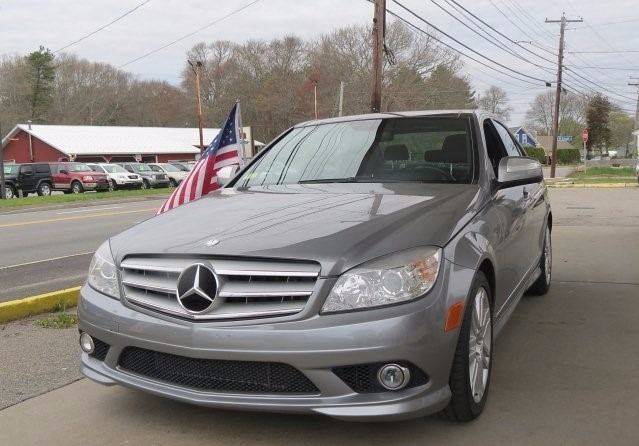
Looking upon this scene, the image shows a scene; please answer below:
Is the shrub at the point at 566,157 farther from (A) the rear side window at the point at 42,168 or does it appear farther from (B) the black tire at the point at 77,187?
(A) the rear side window at the point at 42,168

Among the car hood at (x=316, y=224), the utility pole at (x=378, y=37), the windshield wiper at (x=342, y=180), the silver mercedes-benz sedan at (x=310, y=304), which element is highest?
the utility pole at (x=378, y=37)

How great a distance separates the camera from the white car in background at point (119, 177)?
33.1 meters

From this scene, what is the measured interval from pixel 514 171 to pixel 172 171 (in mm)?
35451

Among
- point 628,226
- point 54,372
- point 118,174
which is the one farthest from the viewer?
point 118,174

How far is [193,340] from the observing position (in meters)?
2.76

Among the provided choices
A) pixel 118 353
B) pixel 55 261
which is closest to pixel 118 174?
pixel 55 261

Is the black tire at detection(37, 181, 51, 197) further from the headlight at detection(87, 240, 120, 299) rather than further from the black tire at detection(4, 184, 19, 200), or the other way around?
the headlight at detection(87, 240, 120, 299)

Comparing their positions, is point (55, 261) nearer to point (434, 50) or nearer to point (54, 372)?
point (54, 372)

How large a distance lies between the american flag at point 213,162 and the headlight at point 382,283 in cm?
377

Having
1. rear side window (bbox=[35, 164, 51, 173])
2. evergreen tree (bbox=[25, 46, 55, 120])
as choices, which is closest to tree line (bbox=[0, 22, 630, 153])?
evergreen tree (bbox=[25, 46, 55, 120])

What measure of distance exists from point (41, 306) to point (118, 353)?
109 inches

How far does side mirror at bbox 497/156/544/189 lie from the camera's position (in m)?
3.94

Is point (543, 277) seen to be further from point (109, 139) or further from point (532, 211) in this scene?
point (109, 139)

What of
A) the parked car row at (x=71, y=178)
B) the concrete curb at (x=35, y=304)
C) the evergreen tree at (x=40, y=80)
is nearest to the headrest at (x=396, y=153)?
the concrete curb at (x=35, y=304)
